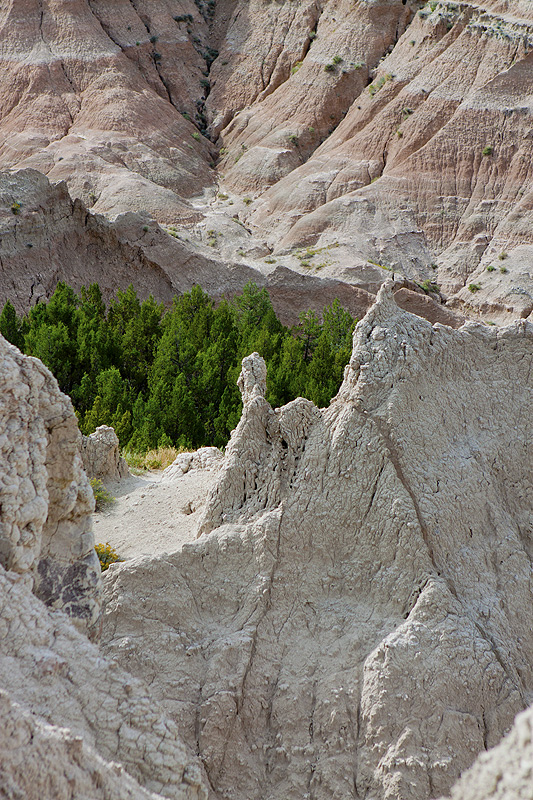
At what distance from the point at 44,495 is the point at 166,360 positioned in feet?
54.4

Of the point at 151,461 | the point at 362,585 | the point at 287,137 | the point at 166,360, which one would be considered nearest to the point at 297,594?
the point at 362,585

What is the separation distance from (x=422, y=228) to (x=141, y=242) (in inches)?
513

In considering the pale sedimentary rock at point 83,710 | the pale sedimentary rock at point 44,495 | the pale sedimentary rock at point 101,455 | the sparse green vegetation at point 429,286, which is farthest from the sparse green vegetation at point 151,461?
the sparse green vegetation at point 429,286

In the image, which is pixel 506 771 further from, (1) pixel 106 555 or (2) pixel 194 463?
(2) pixel 194 463

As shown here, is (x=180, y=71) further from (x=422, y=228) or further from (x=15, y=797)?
(x=15, y=797)

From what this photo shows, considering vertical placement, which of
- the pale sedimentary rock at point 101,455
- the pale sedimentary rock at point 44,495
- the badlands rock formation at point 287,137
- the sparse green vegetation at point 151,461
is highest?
the badlands rock formation at point 287,137

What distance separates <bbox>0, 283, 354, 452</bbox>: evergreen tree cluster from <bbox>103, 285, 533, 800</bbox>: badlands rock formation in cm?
877

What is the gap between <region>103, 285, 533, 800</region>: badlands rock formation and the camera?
5.32m

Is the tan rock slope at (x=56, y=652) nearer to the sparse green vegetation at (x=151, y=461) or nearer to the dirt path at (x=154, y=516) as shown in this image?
the dirt path at (x=154, y=516)

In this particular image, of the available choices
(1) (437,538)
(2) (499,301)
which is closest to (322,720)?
(1) (437,538)

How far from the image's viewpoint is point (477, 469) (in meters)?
6.53

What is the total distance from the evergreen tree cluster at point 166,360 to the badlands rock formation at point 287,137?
461 centimetres

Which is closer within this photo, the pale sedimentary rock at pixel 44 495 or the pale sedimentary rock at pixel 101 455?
the pale sedimentary rock at pixel 44 495

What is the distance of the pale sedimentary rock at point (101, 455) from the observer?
9.02 meters
